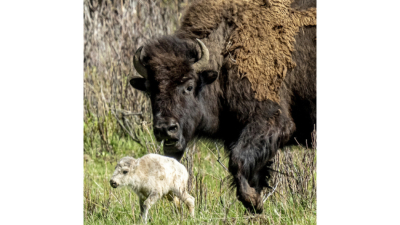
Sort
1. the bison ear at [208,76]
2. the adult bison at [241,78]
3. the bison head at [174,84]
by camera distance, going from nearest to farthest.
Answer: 1. the bison head at [174,84]
2. the adult bison at [241,78]
3. the bison ear at [208,76]

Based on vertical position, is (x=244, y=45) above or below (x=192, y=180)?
above

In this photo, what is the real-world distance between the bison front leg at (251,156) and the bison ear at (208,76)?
525 mm

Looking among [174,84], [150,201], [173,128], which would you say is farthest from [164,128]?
[150,201]

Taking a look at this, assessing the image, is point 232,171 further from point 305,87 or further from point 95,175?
point 95,175

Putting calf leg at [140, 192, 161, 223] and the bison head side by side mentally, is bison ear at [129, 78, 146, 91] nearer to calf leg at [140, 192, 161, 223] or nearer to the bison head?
the bison head

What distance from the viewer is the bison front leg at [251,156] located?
480 centimetres

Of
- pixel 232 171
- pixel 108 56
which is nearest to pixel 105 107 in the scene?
pixel 108 56

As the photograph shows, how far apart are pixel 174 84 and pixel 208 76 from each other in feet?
1.25

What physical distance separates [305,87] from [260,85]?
0.48 metres

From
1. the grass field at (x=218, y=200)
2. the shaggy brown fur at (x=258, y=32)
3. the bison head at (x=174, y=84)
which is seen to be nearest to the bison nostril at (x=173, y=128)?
the bison head at (x=174, y=84)

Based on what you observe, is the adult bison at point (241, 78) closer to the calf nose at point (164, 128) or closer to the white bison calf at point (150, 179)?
the calf nose at point (164, 128)

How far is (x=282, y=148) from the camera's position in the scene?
5184 millimetres

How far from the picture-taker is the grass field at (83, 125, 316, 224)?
469cm

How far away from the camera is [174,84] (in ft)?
15.5
